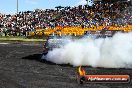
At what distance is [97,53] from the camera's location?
1619cm

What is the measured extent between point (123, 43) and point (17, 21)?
3343 cm

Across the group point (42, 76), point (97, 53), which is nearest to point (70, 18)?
point (97, 53)

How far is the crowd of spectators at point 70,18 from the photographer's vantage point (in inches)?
1569

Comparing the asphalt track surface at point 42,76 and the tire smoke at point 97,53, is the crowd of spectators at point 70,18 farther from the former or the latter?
the asphalt track surface at point 42,76

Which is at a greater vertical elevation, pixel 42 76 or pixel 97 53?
pixel 97 53

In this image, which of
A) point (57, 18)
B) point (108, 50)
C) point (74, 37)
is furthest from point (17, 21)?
point (108, 50)

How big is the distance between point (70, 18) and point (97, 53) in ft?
91.0

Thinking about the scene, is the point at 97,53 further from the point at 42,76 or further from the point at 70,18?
the point at 70,18

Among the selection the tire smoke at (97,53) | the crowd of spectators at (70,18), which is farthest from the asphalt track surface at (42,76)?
the crowd of spectators at (70,18)

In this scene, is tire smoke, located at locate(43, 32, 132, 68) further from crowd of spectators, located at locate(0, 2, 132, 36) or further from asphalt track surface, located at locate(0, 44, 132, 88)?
crowd of spectators, located at locate(0, 2, 132, 36)

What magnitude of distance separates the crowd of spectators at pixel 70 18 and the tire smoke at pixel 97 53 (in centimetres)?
1992

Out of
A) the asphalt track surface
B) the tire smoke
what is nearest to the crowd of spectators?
the tire smoke

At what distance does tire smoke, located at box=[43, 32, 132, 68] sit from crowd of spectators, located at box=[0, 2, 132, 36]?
19924mm

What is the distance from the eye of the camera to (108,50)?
1588 centimetres
